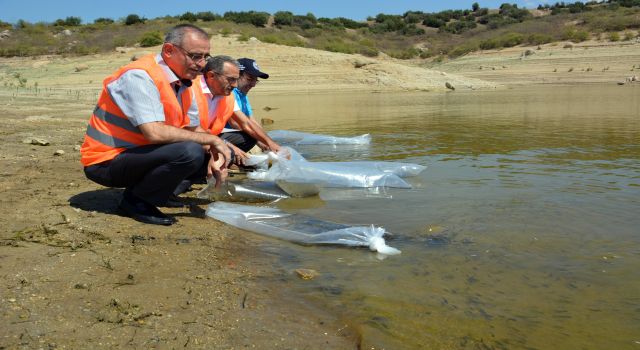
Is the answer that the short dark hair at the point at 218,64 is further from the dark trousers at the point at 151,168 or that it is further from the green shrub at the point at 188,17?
the green shrub at the point at 188,17

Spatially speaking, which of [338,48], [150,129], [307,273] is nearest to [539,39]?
[338,48]

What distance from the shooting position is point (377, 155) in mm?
5902

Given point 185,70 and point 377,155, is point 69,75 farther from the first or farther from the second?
point 185,70

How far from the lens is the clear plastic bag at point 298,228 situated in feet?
9.40

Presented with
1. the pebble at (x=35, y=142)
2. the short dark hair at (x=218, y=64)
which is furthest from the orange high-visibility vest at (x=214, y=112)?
the pebble at (x=35, y=142)

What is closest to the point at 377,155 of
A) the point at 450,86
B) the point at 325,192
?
the point at 325,192

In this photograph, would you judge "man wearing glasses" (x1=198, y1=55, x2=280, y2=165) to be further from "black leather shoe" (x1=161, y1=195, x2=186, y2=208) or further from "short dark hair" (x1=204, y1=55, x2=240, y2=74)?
"black leather shoe" (x1=161, y1=195, x2=186, y2=208)

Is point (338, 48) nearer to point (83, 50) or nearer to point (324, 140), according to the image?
point (83, 50)

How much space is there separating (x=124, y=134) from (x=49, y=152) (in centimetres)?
291

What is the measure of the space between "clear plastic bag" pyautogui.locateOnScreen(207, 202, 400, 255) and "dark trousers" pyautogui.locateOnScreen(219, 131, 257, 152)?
4.69ft

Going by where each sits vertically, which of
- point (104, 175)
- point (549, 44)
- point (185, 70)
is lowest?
point (104, 175)

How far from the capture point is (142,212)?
326cm

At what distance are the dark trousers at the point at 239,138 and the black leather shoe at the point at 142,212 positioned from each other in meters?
1.60

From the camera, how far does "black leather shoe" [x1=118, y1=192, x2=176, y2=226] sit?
3.21 m
